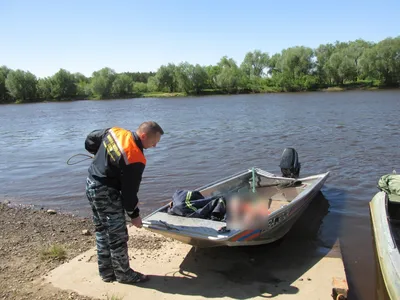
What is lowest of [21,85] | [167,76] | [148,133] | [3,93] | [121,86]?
[148,133]

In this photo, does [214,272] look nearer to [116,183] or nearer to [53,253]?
[116,183]

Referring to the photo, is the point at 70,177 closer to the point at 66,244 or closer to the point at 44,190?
the point at 44,190

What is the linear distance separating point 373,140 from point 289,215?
38.5ft

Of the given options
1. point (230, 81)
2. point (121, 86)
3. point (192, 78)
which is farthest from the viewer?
point (121, 86)

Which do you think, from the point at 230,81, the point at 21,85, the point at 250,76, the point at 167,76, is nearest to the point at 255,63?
the point at 250,76

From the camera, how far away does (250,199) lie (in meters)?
7.00

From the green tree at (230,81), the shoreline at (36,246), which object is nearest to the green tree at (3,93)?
the green tree at (230,81)

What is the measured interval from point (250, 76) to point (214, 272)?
8214cm

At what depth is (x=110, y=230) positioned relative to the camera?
176 inches

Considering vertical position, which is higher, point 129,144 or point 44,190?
point 129,144

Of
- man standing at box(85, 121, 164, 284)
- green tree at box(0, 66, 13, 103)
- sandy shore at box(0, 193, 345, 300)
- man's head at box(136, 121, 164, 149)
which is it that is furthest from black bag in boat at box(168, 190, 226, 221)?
green tree at box(0, 66, 13, 103)

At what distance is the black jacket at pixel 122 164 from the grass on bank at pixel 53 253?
1.88 meters

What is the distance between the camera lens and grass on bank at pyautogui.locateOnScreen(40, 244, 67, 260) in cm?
554

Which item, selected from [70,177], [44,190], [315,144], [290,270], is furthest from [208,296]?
[315,144]
